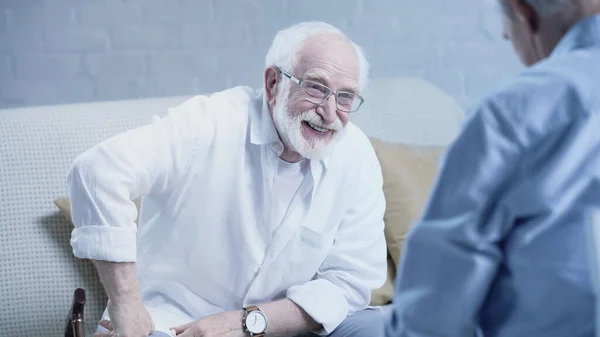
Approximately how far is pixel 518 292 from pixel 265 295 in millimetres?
965

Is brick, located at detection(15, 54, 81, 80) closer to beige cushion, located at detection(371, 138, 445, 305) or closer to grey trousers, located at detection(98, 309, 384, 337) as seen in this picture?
beige cushion, located at detection(371, 138, 445, 305)

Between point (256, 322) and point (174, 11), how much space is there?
1.28m

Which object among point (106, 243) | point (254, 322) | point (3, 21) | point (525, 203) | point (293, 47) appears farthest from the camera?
point (3, 21)

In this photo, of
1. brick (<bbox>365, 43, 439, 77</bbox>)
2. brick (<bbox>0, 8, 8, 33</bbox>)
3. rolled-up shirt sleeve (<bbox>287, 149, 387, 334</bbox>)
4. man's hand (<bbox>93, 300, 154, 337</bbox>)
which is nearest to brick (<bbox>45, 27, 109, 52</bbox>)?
brick (<bbox>0, 8, 8, 33</bbox>)

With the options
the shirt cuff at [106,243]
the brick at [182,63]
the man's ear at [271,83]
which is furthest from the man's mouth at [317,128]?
the brick at [182,63]

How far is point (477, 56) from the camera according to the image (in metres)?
2.87

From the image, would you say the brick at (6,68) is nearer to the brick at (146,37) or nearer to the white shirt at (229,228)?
the brick at (146,37)

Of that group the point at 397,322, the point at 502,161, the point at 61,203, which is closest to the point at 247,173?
the point at 61,203

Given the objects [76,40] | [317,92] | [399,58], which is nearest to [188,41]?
[76,40]

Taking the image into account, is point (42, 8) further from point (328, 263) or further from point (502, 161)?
point (502, 161)

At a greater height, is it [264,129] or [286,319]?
[264,129]

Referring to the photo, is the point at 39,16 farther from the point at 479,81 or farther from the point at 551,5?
the point at 551,5

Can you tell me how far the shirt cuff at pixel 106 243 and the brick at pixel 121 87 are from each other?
112 centimetres

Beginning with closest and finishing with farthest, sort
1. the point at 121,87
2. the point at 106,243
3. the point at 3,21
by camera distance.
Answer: the point at 106,243 → the point at 3,21 → the point at 121,87
